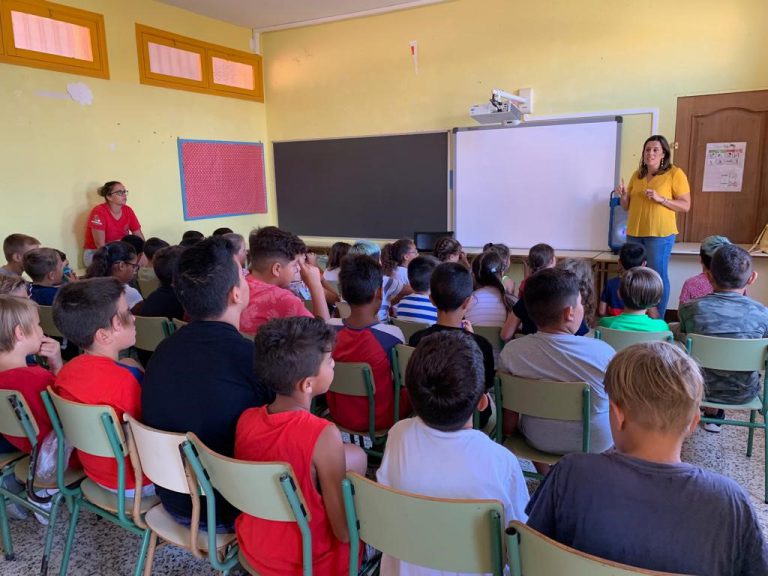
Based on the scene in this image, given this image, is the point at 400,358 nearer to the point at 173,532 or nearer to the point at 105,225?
the point at 173,532

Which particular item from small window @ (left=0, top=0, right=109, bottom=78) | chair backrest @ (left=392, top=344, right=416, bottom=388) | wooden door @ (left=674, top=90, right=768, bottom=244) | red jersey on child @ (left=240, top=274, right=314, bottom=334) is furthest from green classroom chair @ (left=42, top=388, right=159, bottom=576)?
wooden door @ (left=674, top=90, right=768, bottom=244)

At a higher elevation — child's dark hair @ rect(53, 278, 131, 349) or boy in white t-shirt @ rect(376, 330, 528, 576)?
child's dark hair @ rect(53, 278, 131, 349)

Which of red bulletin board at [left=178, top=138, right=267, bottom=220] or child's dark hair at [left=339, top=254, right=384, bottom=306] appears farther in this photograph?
red bulletin board at [left=178, top=138, right=267, bottom=220]

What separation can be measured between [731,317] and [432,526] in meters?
2.00

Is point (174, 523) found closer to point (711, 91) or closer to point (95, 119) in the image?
point (95, 119)

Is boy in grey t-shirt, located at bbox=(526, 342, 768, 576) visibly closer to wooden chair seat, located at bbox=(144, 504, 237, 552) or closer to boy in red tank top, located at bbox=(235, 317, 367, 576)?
boy in red tank top, located at bbox=(235, 317, 367, 576)

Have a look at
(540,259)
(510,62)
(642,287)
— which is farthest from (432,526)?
(510,62)

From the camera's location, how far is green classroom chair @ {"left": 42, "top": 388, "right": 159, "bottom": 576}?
1612 millimetres

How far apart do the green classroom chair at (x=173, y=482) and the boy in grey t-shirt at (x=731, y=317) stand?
2.13 m

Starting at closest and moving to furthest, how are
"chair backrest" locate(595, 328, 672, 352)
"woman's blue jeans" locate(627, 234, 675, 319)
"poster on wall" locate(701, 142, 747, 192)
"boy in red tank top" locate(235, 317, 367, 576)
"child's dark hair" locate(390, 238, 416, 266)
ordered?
"boy in red tank top" locate(235, 317, 367, 576) → "chair backrest" locate(595, 328, 672, 352) → "child's dark hair" locate(390, 238, 416, 266) → "woman's blue jeans" locate(627, 234, 675, 319) → "poster on wall" locate(701, 142, 747, 192)

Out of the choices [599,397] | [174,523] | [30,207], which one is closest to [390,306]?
[599,397]

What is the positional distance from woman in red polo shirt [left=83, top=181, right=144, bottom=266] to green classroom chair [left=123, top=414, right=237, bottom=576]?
166 inches

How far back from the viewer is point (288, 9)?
6188 mm

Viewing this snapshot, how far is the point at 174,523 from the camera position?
1.63 meters
